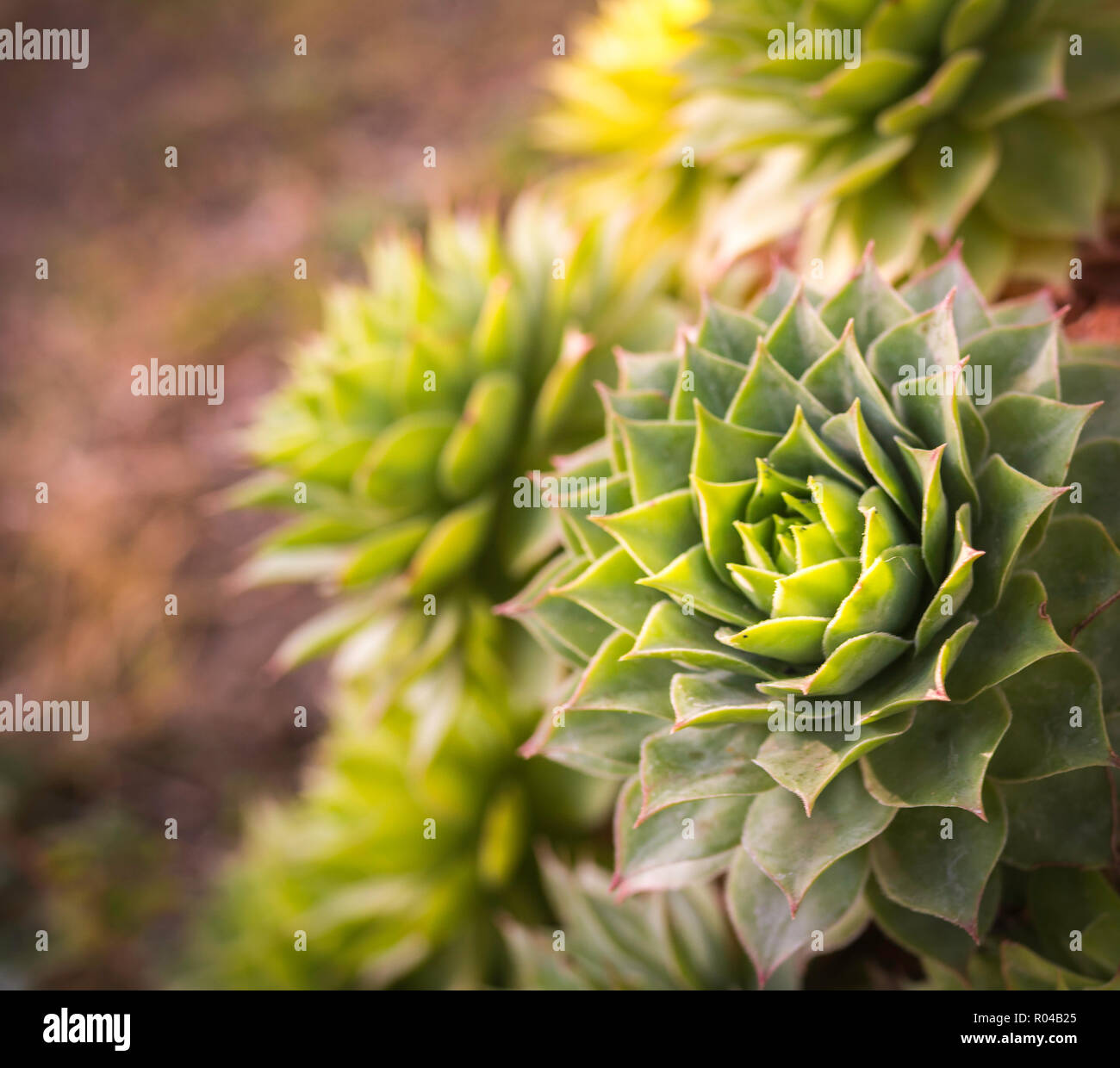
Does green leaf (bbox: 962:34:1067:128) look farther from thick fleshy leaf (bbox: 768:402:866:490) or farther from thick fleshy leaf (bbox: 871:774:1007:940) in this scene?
thick fleshy leaf (bbox: 871:774:1007:940)

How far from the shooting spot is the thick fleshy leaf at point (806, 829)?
826 mm

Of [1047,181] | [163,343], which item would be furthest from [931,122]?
[163,343]

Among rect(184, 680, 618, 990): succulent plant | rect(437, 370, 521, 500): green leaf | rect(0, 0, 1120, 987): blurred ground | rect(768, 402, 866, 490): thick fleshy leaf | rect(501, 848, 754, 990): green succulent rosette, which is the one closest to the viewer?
rect(768, 402, 866, 490): thick fleshy leaf

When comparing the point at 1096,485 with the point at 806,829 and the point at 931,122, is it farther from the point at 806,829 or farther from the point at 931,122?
the point at 931,122

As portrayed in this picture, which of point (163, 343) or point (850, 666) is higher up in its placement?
A: point (163, 343)

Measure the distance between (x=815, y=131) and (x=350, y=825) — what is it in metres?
1.38

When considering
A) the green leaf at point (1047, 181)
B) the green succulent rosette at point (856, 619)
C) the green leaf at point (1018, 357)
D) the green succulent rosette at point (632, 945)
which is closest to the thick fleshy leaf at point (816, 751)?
the green succulent rosette at point (856, 619)

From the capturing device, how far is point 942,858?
2.88 feet

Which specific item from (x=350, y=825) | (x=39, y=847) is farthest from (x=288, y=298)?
(x=350, y=825)

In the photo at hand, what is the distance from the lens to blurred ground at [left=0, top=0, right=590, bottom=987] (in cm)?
285

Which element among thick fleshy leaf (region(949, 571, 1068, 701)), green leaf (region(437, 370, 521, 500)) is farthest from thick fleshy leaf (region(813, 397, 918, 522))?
green leaf (region(437, 370, 521, 500))

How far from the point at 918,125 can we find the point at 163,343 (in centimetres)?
333

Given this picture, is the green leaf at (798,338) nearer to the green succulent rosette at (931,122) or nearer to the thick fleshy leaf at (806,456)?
the thick fleshy leaf at (806,456)
